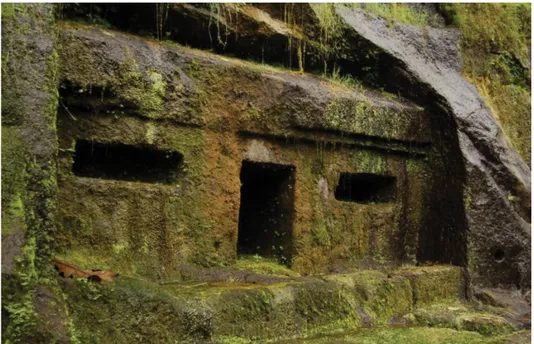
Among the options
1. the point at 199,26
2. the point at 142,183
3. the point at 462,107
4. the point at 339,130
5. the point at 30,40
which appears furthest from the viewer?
the point at 462,107

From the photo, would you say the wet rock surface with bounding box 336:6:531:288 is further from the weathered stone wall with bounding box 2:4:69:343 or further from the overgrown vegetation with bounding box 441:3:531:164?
the weathered stone wall with bounding box 2:4:69:343

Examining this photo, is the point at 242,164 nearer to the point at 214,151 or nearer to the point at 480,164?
the point at 214,151

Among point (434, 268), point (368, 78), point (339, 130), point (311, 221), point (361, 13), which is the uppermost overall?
point (361, 13)

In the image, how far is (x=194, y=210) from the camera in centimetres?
446

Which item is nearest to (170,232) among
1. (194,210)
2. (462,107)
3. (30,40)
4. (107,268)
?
(194,210)

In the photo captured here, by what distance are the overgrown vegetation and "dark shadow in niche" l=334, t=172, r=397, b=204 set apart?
4.70 feet

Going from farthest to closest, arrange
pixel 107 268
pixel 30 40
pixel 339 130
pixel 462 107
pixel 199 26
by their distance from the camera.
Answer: pixel 462 107, pixel 339 130, pixel 199 26, pixel 107 268, pixel 30 40

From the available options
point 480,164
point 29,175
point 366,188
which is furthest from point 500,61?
point 29,175

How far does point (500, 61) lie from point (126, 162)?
4.21 metres

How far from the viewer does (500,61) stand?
641 centimetres

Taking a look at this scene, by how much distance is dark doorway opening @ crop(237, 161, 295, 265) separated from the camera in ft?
16.4

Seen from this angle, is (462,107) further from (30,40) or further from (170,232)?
(30,40)

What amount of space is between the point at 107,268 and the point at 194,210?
81 centimetres

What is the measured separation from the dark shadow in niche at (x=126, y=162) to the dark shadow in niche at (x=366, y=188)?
1776mm
